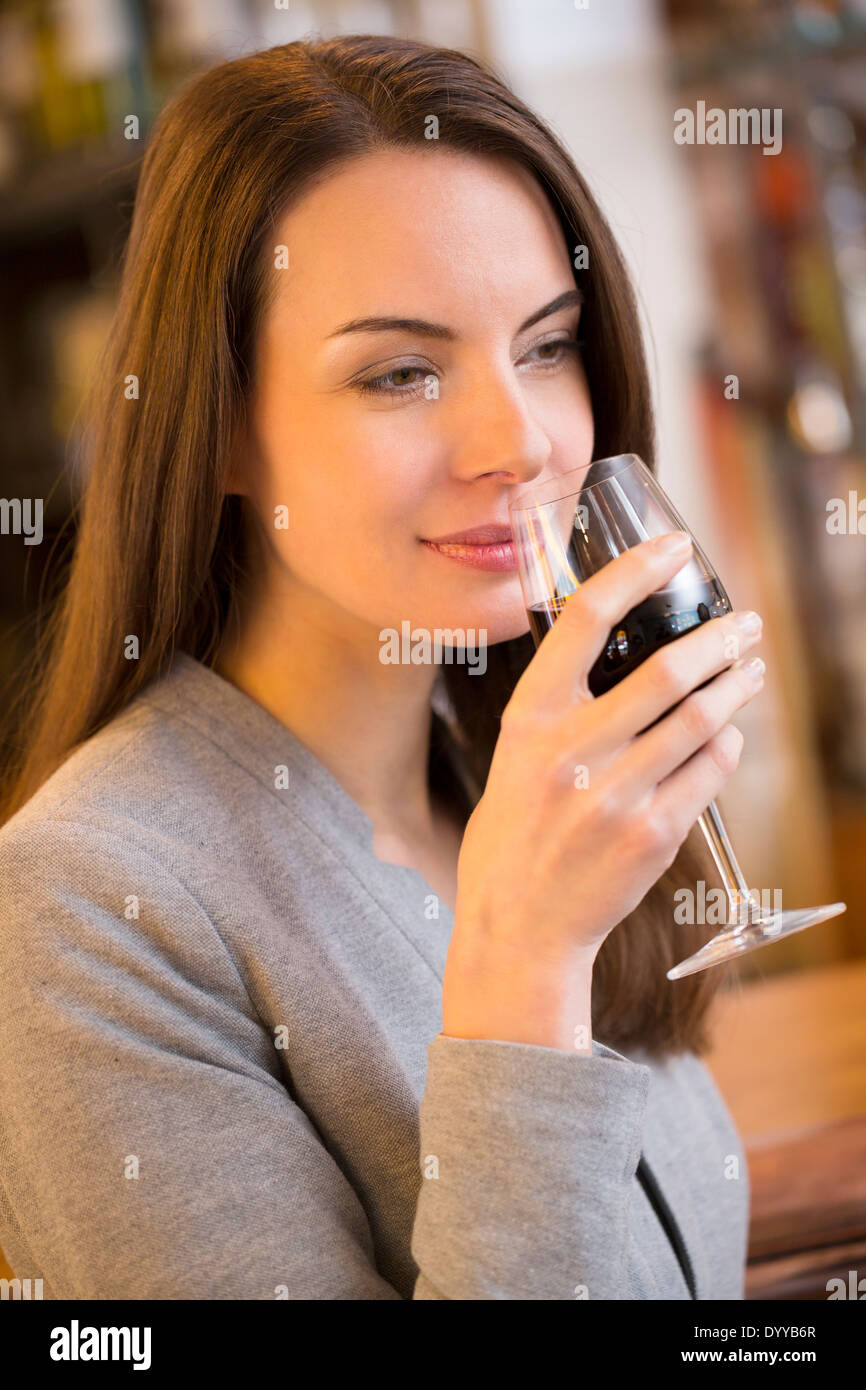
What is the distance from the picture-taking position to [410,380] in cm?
99

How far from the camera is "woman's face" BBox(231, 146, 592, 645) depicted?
38.3 inches

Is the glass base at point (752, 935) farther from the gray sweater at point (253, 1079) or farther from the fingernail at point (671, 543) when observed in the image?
the fingernail at point (671, 543)

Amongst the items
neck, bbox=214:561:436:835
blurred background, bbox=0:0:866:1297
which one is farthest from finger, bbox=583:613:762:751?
blurred background, bbox=0:0:866:1297

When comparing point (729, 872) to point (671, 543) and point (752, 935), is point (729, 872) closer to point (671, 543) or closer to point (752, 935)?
point (752, 935)

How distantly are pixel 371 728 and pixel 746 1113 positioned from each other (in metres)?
0.57

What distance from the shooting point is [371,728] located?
3.84ft

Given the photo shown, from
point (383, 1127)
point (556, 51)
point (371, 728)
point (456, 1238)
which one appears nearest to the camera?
point (456, 1238)

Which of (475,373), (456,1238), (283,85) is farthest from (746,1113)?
(283,85)

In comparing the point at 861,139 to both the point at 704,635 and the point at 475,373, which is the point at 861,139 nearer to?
the point at 475,373

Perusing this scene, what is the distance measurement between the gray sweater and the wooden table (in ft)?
0.65

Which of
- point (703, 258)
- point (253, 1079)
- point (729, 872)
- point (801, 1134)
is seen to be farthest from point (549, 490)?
point (703, 258)

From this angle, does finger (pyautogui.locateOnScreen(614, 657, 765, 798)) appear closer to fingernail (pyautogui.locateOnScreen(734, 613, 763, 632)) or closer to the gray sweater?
fingernail (pyautogui.locateOnScreen(734, 613, 763, 632))

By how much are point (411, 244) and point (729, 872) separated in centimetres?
51

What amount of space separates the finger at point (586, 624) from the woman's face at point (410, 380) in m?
0.21
